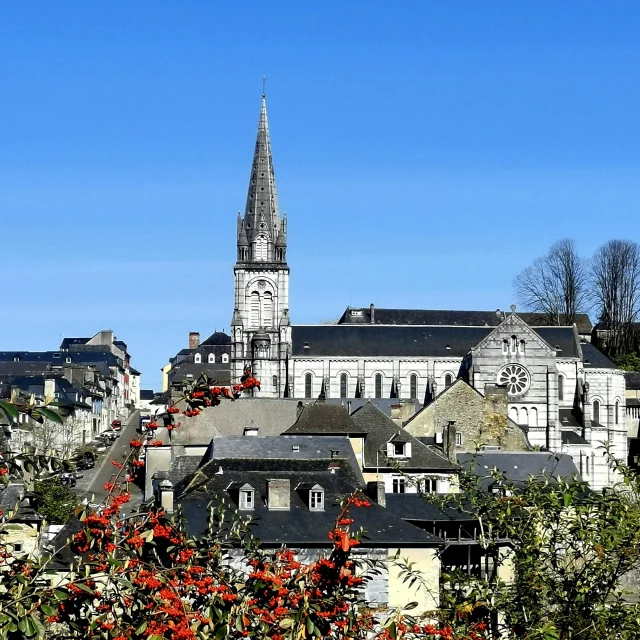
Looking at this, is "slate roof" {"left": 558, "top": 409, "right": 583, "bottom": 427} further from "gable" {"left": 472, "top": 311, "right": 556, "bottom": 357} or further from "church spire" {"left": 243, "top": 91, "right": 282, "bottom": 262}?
"church spire" {"left": 243, "top": 91, "right": 282, "bottom": 262}

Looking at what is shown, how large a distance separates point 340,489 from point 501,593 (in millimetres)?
19303

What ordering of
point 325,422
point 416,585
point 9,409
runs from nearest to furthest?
point 9,409
point 416,585
point 325,422

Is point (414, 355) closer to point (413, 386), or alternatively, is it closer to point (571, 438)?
point (413, 386)

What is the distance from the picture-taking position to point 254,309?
99.5 m

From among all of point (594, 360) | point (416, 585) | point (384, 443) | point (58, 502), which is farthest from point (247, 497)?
point (594, 360)

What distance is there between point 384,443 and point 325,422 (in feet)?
12.3

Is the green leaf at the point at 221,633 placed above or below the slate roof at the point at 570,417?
below

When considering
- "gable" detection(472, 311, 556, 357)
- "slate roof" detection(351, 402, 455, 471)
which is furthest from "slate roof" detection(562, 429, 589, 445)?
"slate roof" detection(351, 402, 455, 471)

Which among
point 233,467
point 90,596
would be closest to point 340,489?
point 233,467

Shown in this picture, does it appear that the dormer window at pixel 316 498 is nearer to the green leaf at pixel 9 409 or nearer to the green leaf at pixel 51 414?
the green leaf at pixel 51 414

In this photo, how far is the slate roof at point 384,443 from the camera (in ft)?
156

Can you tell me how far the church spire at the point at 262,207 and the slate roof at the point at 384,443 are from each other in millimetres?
49466

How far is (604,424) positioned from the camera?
280ft

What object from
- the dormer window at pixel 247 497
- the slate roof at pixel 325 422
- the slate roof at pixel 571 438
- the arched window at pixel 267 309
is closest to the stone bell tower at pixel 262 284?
the arched window at pixel 267 309
